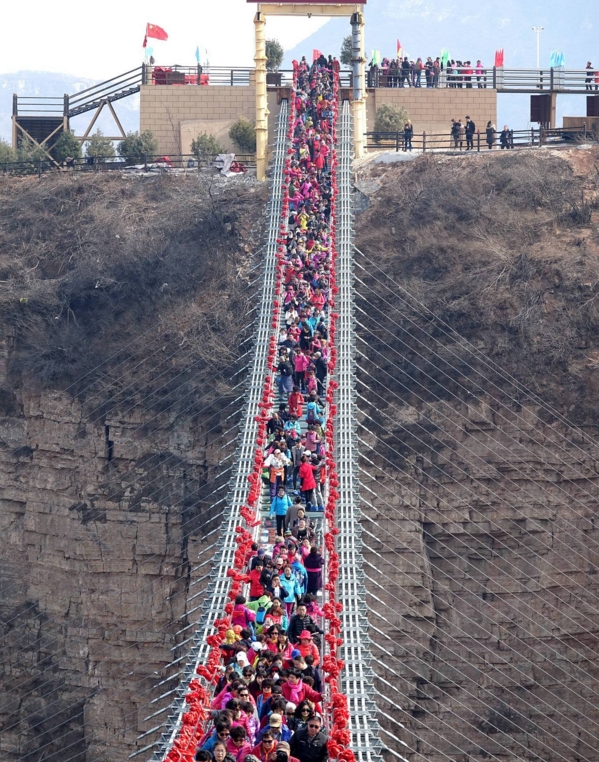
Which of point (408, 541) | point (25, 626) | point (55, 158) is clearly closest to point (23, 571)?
point (25, 626)

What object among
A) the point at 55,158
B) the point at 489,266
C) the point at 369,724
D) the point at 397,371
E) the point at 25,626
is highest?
the point at 55,158

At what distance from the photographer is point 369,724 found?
24125mm

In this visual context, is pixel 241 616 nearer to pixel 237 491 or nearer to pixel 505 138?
pixel 237 491

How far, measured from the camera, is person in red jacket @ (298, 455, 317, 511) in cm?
3024

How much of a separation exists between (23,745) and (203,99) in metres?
24.7

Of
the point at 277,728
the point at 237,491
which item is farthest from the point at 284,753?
the point at 237,491

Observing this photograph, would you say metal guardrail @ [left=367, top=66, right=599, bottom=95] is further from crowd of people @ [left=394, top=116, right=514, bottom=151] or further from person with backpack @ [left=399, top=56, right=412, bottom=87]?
crowd of people @ [left=394, top=116, right=514, bottom=151]

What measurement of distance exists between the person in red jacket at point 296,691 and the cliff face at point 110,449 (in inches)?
783

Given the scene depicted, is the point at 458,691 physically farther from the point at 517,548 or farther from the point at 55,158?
the point at 55,158

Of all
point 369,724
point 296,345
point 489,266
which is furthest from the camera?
point 489,266

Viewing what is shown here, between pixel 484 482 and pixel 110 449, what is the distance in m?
11.0

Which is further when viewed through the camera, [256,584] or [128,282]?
[128,282]

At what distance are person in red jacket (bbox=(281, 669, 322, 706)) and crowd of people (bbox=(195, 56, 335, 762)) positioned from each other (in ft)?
0.04

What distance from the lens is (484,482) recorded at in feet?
146
